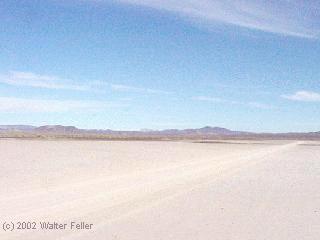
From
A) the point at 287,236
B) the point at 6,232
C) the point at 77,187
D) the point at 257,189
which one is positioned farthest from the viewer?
the point at 257,189

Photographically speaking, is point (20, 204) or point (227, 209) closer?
point (20, 204)

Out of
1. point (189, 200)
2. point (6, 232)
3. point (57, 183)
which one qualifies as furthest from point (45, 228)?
point (57, 183)

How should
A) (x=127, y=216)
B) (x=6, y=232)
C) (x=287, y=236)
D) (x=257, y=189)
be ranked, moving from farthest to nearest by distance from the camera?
1. (x=257, y=189)
2. (x=127, y=216)
3. (x=287, y=236)
4. (x=6, y=232)

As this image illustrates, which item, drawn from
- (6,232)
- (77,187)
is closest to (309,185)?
(77,187)

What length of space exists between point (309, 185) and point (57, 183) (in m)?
8.65

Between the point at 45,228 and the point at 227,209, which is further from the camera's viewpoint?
the point at 227,209

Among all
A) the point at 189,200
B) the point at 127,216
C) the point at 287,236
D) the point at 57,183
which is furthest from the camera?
the point at 57,183

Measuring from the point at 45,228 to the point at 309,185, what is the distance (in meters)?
11.4

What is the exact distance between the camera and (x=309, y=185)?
1694 centimetres

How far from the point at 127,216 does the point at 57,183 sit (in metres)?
5.30

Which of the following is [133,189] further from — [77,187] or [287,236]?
[287,236]

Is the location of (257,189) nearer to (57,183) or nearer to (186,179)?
(186,179)

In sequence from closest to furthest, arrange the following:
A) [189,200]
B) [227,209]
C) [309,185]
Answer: [227,209] < [189,200] < [309,185]

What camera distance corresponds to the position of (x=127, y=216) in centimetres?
975
